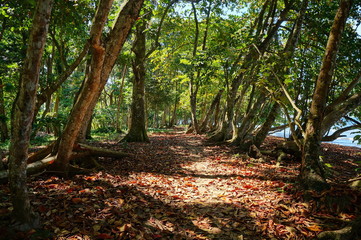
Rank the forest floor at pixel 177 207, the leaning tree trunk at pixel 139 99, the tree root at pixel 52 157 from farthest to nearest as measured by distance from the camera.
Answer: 1. the leaning tree trunk at pixel 139 99
2. the tree root at pixel 52 157
3. the forest floor at pixel 177 207

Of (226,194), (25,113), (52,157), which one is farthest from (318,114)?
(52,157)

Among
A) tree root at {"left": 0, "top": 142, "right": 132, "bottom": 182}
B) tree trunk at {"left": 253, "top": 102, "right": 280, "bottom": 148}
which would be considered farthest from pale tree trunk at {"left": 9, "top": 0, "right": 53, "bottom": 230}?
tree trunk at {"left": 253, "top": 102, "right": 280, "bottom": 148}

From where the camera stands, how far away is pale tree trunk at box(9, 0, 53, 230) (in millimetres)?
2227

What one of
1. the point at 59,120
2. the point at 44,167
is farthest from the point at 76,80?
the point at 44,167

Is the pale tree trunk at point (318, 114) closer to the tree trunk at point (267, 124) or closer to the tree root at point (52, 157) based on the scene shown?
the tree trunk at point (267, 124)

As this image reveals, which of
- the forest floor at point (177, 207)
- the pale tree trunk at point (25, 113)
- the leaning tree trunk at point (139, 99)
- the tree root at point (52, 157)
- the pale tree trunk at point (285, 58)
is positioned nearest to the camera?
the pale tree trunk at point (25, 113)

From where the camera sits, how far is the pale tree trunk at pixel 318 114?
3.78 metres

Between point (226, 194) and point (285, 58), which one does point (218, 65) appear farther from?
point (226, 194)

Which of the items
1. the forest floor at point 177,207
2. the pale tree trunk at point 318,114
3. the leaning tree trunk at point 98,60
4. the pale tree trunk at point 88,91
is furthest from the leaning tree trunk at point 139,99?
the pale tree trunk at point 318,114

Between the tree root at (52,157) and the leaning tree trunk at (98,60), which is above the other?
the leaning tree trunk at (98,60)

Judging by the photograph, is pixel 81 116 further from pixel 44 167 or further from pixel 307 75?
pixel 307 75

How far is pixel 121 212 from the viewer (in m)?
3.27

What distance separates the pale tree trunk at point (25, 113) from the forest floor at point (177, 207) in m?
0.27

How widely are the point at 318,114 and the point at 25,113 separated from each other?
4.65 metres
